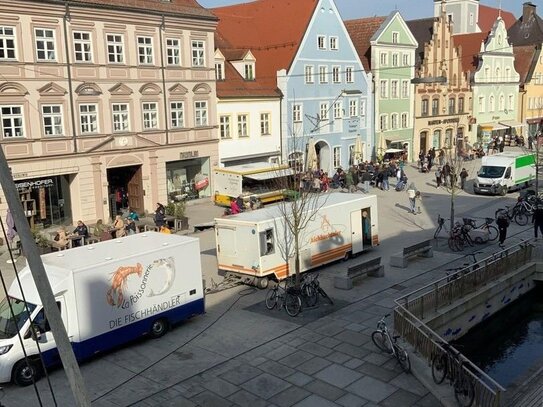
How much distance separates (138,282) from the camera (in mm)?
14828

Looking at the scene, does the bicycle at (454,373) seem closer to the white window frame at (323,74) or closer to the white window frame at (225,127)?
the white window frame at (225,127)

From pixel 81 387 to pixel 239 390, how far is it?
22.3ft

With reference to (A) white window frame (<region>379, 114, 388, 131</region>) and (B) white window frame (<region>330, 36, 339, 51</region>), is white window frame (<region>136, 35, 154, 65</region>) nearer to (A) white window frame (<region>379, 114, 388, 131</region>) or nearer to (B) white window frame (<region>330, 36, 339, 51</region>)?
(B) white window frame (<region>330, 36, 339, 51</region>)

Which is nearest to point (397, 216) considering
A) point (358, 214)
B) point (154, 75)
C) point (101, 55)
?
point (358, 214)

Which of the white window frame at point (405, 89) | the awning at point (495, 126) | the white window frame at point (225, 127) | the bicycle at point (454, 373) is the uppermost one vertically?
the white window frame at point (405, 89)

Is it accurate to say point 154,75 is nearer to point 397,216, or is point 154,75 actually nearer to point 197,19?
point 197,19

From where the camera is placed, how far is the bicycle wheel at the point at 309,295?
1747cm

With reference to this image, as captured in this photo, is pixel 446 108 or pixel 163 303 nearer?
pixel 163 303

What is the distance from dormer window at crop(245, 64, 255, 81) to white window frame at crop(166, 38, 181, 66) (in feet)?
23.5

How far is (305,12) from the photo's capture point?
44.7 metres

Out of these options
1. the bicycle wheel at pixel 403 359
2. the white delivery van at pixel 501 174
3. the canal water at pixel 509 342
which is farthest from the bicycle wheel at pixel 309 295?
the white delivery van at pixel 501 174

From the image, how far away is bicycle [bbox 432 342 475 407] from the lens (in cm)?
1142

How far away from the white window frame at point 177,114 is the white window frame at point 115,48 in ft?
13.1

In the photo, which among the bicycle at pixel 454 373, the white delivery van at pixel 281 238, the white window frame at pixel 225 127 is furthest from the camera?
the white window frame at pixel 225 127
